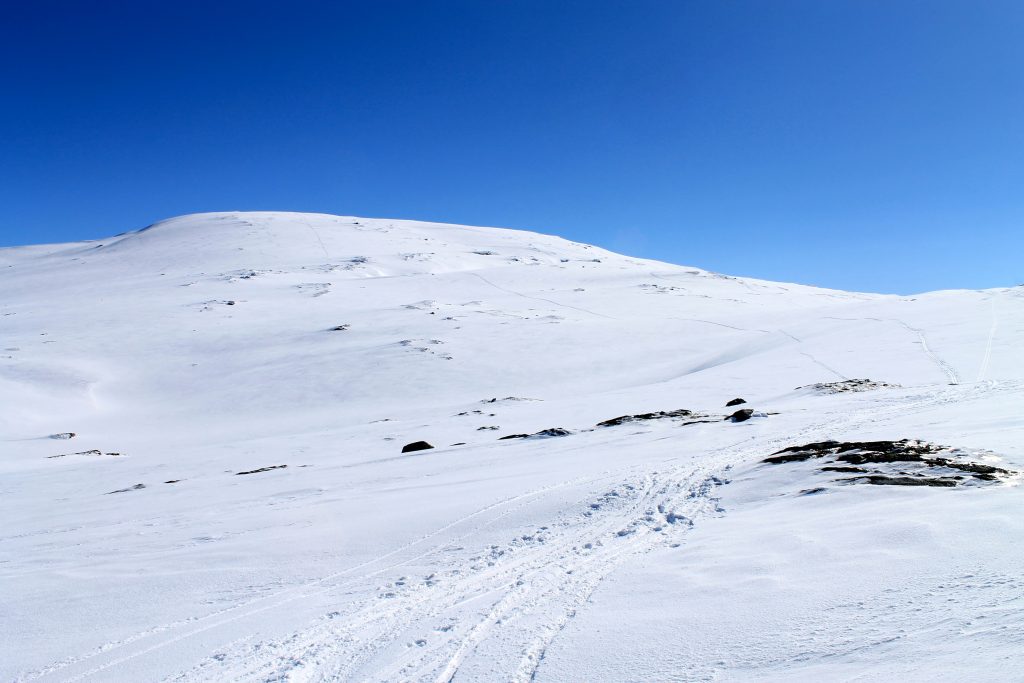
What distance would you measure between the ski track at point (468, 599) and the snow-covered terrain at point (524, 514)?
0.04 m

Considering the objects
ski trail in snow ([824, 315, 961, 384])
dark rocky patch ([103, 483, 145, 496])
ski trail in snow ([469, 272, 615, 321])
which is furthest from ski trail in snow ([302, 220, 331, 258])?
dark rocky patch ([103, 483, 145, 496])

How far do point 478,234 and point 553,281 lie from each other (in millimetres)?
41601

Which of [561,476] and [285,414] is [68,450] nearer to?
[285,414]

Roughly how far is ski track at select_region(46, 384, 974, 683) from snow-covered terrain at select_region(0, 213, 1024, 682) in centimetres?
4

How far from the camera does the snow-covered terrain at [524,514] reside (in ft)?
14.8

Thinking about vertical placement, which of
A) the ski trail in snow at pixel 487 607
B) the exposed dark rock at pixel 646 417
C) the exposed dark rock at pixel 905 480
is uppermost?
the exposed dark rock at pixel 646 417

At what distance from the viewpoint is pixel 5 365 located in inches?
1171

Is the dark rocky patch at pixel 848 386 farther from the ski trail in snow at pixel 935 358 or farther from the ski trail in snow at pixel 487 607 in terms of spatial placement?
the ski trail in snow at pixel 487 607

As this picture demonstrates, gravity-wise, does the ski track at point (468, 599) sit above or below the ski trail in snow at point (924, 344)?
below

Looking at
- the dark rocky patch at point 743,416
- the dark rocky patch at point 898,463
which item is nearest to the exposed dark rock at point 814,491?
the dark rocky patch at point 898,463

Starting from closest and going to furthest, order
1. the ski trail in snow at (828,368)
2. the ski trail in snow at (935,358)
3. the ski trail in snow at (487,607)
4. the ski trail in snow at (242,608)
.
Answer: the ski trail in snow at (487,607), the ski trail in snow at (242,608), the ski trail in snow at (935,358), the ski trail in snow at (828,368)

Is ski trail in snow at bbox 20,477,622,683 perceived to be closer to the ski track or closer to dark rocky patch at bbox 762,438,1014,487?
the ski track

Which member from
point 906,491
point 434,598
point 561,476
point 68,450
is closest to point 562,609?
point 434,598

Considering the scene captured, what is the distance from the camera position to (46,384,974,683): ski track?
15.9 feet
